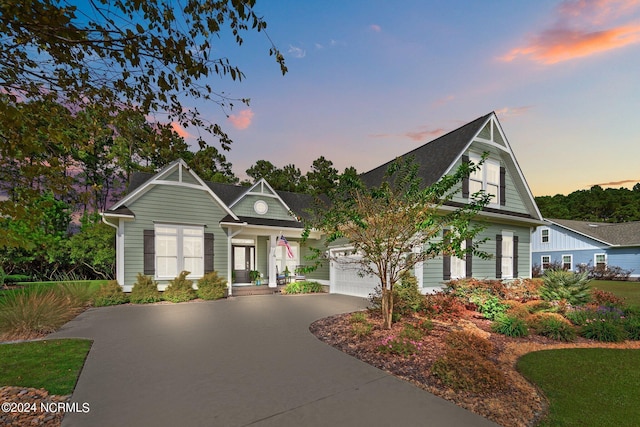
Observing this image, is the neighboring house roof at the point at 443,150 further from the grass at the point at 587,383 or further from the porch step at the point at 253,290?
the porch step at the point at 253,290

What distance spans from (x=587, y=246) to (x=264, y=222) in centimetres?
2874

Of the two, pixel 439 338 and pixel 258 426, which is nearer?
pixel 258 426

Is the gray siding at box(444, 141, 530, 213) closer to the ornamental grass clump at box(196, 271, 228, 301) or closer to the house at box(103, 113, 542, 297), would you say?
the house at box(103, 113, 542, 297)

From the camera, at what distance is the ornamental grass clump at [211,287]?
12.3 metres

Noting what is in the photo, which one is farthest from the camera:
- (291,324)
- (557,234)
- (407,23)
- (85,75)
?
(557,234)

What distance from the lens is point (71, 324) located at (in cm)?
809

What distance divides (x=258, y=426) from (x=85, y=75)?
178 inches

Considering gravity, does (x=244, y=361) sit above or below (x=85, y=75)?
below

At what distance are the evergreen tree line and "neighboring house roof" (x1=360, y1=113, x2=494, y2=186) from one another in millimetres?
51951

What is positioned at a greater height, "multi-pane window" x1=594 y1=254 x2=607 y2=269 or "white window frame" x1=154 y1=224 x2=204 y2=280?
"white window frame" x1=154 y1=224 x2=204 y2=280

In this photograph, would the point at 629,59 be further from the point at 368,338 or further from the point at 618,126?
the point at 368,338

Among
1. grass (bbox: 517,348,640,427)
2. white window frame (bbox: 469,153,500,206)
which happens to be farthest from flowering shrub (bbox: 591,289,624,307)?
white window frame (bbox: 469,153,500,206)

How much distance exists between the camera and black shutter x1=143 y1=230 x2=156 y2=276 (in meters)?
12.2

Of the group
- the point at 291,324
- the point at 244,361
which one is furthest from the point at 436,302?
the point at 244,361
